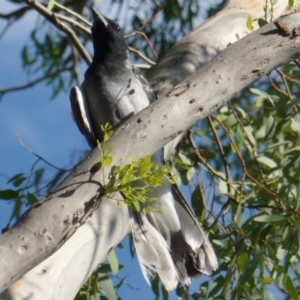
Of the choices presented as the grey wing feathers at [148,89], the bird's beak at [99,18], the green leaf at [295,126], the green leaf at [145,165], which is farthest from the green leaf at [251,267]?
the green leaf at [145,165]

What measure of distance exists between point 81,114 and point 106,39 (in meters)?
0.40

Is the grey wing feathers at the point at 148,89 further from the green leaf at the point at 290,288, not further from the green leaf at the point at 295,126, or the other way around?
the green leaf at the point at 290,288

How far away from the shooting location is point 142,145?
1808mm

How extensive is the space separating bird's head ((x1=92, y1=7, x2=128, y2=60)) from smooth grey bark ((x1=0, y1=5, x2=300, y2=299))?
2.74ft

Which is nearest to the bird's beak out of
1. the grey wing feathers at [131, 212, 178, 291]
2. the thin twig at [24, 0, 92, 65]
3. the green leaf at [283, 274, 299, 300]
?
the thin twig at [24, 0, 92, 65]

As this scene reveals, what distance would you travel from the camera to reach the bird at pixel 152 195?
2.30 m

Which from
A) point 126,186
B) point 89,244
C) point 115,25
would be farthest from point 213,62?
point 115,25

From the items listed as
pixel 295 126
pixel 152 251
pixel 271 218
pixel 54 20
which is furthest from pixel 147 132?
pixel 54 20

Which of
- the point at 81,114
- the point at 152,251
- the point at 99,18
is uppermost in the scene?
the point at 99,18

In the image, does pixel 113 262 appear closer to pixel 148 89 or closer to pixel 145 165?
pixel 148 89

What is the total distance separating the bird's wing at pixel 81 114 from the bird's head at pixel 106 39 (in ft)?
0.85

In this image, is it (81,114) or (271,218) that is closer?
(81,114)

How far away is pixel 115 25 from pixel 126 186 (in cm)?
126

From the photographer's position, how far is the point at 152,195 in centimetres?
246
